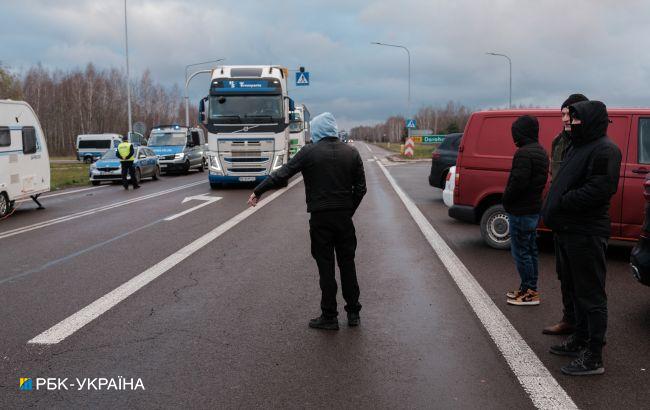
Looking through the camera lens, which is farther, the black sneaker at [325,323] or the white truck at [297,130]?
the white truck at [297,130]

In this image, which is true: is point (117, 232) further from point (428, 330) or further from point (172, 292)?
point (428, 330)

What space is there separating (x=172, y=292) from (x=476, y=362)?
344 centimetres

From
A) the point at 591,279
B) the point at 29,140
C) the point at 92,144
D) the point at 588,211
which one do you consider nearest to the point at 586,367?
the point at 591,279

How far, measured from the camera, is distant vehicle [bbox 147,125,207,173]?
3020 centimetres

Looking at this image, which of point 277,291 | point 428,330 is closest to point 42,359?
point 277,291

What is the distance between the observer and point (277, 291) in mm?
6492

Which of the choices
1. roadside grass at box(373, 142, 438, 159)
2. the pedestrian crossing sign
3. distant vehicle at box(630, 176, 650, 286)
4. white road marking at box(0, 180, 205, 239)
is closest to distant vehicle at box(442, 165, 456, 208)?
distant vehicle at box(630, 176, 650, 286)

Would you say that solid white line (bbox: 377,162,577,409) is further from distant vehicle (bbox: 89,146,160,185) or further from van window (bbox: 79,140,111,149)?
van window (bbox: 79,140,111,149)

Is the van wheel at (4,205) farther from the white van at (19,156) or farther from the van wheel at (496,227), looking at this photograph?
the van wheel at (496,227)

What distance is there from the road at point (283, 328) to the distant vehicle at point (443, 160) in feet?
19.7

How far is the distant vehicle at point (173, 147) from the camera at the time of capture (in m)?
30.2

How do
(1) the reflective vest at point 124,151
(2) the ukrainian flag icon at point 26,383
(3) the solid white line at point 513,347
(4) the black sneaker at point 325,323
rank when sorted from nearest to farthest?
(3) the solid white line at point 513,347, (2) the ukrainian flag icon at point 26,383, (4) the black sneaker at point 325,323, (1) the reflective vest at point 124,151

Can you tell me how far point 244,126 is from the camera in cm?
1936

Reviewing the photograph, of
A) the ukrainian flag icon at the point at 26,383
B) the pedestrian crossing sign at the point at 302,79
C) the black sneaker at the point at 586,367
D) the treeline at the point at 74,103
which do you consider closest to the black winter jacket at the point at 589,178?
the black sneaker at the point at 586,367
